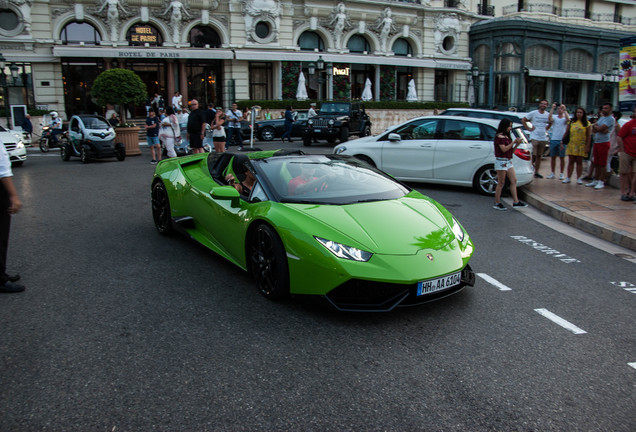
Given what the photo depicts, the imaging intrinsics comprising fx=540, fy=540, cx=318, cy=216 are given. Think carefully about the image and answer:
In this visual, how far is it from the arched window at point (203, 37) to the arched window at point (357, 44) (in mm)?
10351

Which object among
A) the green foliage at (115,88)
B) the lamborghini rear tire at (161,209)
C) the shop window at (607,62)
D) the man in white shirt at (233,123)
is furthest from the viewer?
the shop window at (607,62)

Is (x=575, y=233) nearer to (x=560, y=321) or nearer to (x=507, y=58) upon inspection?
(x=560, y=321)

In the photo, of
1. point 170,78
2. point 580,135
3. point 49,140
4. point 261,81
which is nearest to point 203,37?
point 170,78

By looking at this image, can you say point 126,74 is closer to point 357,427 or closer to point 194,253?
point 194,253

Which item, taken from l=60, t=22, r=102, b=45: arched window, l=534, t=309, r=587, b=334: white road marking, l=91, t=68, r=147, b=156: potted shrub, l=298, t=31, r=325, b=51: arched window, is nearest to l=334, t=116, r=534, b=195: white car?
l=534, t=309, r=587, b=334: white road marking

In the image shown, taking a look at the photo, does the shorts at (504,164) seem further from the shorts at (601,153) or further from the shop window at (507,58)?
the shop window at (507,58)

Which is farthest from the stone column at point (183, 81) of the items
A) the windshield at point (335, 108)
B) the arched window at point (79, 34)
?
the windshield at point (335, 108)

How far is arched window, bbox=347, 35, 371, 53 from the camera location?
4059cm

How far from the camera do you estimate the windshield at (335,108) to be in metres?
24.1

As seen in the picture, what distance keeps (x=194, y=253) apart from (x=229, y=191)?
159cm

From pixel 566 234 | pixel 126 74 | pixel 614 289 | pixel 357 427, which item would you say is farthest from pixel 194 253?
pixel 126 74

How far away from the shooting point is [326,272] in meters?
4.33

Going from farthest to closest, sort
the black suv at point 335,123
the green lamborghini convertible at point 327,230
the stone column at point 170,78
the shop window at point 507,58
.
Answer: the shop window at point 507,58, the stone column at point 170,78, the black suv at point 335,123, the green lamborghini convertible at point 327,230

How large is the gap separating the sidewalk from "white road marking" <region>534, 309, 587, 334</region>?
139 inches
